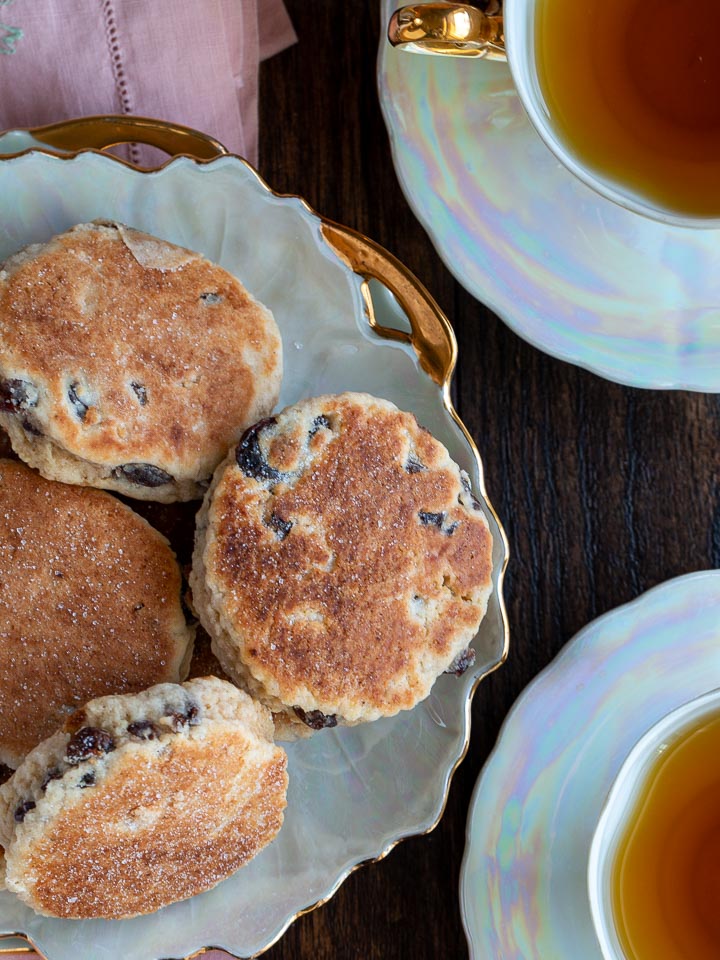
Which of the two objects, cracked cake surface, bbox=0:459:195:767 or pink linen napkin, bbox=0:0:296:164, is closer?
cracked cake surface, bbox=0:459:195:767

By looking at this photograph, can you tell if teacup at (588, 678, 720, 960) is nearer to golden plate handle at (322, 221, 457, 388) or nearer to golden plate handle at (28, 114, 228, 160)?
golden plate handle at (322, 221, 457, 388)

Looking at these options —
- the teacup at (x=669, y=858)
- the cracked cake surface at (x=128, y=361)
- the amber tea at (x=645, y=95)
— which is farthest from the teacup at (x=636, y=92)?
the teacup at (x=669, y=858)

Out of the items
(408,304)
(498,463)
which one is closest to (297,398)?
(408,304)

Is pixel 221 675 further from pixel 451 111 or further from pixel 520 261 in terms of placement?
pixel 451 111

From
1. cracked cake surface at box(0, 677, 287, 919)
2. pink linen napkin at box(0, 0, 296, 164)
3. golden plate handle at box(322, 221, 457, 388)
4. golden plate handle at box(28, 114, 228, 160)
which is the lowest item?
cracked cake surface at box(0, 677, 287, 919)

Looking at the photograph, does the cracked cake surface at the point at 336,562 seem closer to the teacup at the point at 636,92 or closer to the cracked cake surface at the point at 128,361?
the cracked cake surface at the point at 128,361

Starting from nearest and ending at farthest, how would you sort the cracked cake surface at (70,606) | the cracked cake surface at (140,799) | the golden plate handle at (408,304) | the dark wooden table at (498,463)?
the cracked cake surface at (140,799) < the cracked cake surface at (70,606) < the golden plate handle at (408,304) < the dark wooden table at (498,463)

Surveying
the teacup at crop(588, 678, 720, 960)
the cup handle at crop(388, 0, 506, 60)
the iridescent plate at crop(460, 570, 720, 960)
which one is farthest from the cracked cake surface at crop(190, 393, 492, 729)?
the cup handle at crop(388, 0, 506, 60)
